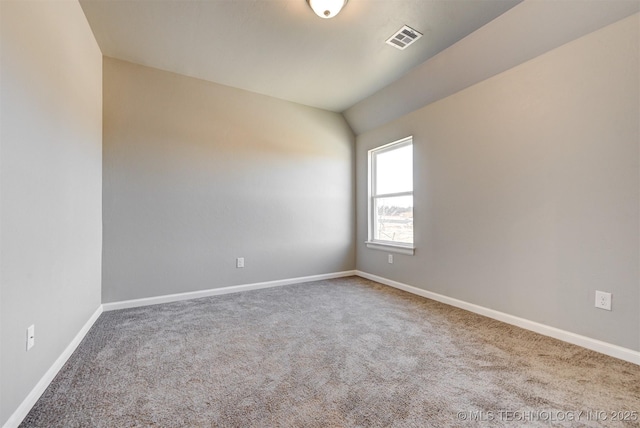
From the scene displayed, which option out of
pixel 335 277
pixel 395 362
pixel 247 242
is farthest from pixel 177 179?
pixel 395 362

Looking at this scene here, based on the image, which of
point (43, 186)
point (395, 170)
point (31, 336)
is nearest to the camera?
point (31, 336)

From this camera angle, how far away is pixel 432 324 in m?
2.42

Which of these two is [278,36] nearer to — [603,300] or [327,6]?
[327,6]

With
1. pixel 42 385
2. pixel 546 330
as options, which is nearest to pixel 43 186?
pixel 42 385

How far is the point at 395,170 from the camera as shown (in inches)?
149

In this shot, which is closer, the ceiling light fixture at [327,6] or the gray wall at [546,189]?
the gray wall at [546,189]

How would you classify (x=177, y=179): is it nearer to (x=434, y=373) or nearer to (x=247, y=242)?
(x=247, y=242)

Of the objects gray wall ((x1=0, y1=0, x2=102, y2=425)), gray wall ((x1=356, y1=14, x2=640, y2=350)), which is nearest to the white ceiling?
gray wall ((x1=0, y1=0, x2=102, y2=425))

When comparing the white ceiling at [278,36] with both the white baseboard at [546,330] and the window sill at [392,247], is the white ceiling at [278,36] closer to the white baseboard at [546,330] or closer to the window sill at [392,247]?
the window sill at [392,247]

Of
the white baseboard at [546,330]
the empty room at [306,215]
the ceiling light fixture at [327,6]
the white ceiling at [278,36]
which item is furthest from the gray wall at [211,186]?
the ceiling light fixture at [327,6]

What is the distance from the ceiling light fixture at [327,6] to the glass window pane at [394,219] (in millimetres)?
2224

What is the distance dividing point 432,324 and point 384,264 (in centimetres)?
142

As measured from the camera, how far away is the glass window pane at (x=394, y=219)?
3.54 metres

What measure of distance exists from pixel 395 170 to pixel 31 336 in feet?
12.1
